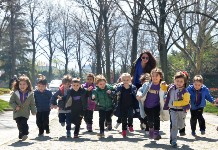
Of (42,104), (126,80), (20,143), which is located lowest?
(20,143)

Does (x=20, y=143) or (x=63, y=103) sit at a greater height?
(x=63, y=103)

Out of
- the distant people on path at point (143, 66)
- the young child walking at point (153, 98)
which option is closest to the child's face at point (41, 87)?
the distant people on path at point (143, 66)

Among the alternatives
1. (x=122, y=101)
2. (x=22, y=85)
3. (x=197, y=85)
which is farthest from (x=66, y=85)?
(x=197, y=85)

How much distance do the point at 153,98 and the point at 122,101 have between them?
0.95 m

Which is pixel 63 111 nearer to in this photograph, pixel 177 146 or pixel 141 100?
pixel 141 100

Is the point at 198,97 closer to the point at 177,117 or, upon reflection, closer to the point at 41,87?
the point at 177,117

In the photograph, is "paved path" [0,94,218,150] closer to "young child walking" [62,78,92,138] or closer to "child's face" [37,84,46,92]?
"young child walking" [62,78,92,138]

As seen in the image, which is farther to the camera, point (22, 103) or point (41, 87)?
point (41, 87)

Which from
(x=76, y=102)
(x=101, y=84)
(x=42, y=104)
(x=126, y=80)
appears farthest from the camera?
(x=42, y=104)

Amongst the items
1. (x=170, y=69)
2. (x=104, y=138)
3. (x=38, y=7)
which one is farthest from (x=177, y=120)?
(x=38, y=7)

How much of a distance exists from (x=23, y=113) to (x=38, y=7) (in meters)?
48.1

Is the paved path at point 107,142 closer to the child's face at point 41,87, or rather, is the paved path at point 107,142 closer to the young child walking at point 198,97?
the young child walking at point 198,97

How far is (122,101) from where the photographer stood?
969cm

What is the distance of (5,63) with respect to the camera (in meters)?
61.4
